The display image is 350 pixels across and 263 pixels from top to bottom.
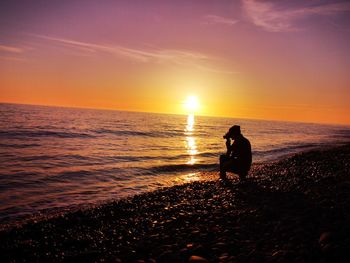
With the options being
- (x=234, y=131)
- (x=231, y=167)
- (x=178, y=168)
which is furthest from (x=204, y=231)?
(x=178, y=168)

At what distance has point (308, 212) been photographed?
711 cm

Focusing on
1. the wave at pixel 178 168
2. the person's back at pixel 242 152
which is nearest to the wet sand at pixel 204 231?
the person's back at pixel 242 152

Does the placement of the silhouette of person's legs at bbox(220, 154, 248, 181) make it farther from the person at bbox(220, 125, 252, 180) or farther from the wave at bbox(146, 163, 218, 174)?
the wave at bbox(146, 163, 218, 174)

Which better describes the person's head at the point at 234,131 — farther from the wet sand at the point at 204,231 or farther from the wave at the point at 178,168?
the wave at the point at 178,168

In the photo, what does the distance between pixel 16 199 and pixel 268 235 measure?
10679 mm

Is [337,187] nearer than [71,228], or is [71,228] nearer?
[71,228]

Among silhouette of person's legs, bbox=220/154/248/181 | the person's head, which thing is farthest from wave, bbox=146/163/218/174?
the person's head

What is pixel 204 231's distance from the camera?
6758 mm

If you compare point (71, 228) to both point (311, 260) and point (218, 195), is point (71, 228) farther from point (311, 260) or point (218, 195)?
point (311, 260)

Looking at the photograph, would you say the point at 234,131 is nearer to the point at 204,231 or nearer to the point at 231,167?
the point at 231,167

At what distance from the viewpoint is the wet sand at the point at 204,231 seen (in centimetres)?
515

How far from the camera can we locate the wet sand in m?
5.15

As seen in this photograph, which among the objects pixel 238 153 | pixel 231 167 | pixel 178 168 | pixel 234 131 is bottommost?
pixel 178 168

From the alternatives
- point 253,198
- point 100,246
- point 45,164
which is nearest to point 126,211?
point 100,246
